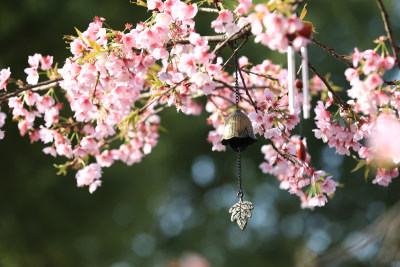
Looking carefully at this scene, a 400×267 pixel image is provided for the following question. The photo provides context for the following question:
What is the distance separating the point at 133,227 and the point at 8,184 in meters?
2.48

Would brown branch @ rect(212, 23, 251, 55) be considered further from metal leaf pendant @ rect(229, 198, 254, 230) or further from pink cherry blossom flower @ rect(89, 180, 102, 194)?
pink cherry blossom flower @ rect(89, 180, 102, 194)

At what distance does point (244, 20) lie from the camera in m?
2.06

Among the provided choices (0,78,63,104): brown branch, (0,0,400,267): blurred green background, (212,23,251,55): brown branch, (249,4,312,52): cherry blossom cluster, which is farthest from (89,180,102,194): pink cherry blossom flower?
(0,0,400,267): blurred green background

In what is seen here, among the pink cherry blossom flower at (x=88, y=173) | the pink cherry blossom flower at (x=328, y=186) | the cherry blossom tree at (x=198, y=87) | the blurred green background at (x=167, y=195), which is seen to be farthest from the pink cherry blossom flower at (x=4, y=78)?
the blurred green background at (x=167, y=195)

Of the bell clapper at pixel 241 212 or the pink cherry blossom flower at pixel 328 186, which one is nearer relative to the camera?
the bell clapper at pixel 241 212

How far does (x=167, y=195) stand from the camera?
8.99m

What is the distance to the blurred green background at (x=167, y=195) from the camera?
231 inches

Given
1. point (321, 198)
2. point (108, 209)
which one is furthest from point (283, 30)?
point (108, 209)

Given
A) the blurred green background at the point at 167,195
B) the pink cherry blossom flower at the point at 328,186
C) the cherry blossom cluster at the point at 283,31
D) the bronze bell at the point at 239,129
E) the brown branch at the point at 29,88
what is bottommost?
the pink cherry blossom flower at the point at 328,186

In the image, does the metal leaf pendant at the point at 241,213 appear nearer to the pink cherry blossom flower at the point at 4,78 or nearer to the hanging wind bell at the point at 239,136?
the hanging wind bell at the point at 239,136

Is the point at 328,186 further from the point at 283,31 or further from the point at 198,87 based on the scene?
the point at 283,31

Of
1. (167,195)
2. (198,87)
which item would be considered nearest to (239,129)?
(198,87)

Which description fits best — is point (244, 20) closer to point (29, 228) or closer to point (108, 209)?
point (29, 228)

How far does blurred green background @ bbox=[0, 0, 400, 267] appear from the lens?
5.87 metres
